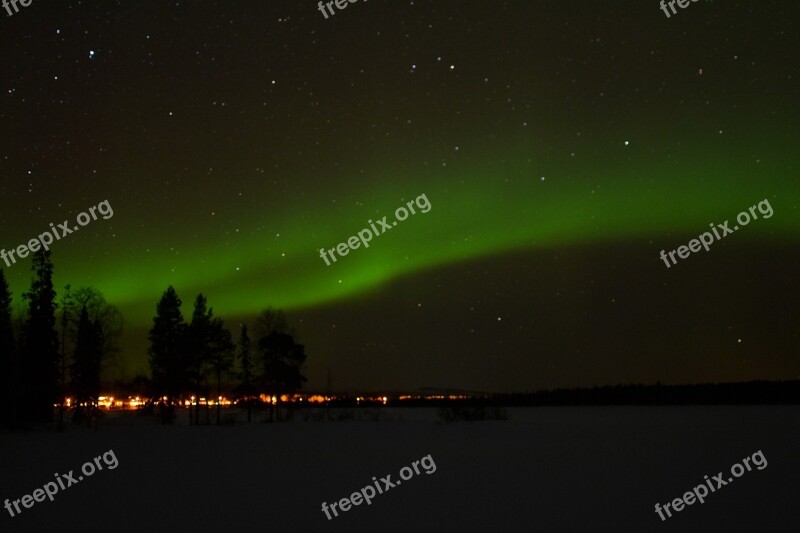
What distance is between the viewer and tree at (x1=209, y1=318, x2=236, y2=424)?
60.7m

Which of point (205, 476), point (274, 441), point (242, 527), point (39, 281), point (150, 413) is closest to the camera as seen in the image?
point (242, 527)

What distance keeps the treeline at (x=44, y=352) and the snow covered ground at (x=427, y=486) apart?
72.0ft

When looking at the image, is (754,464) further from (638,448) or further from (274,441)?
(274,441)

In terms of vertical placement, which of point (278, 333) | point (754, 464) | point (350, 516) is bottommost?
point (754, 464)

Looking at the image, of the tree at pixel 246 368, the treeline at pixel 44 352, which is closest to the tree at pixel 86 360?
the treeline at pixel 44 352

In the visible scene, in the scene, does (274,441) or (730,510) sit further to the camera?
(274,441)

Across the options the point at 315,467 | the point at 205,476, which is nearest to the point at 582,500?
the point at 315,467

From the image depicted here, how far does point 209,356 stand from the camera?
6066cm

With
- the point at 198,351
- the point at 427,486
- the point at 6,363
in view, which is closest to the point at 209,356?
the point at 198,351

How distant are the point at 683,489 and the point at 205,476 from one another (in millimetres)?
12076

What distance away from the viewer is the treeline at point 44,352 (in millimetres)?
45875

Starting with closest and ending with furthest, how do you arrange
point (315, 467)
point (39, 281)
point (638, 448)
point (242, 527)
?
1. point (242, 527)
2. point (315, 467)
3. point (638, 448)
4. point (39, 281)

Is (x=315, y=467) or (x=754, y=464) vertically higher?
(x=315, y=467)

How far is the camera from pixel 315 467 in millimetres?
19125
